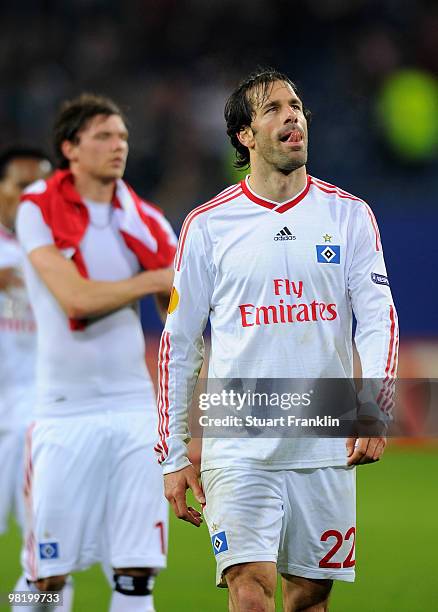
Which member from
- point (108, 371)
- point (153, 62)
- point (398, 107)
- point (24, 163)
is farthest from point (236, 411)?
A: point (153, 62)

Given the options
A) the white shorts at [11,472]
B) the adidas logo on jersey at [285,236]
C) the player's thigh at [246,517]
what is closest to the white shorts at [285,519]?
the player's thigh at [246,517]

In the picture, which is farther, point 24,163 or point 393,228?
point 393,228

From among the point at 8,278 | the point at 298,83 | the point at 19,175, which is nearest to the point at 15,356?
the point at 8,278

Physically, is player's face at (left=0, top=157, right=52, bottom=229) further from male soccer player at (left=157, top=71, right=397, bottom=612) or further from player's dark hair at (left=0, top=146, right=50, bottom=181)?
male soccer player at (left=157, top=71, right=397, bottom=612)

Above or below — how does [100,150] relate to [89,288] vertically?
above

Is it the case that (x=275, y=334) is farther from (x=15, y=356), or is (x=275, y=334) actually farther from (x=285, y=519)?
(x=15, y=356)

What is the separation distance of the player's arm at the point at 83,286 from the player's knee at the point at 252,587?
1486mm

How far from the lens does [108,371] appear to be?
5062 mm

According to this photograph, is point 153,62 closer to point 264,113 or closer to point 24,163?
point 24,163

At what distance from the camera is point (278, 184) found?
12.9 feet

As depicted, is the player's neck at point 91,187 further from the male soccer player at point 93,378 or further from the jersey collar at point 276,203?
the jersey collar at point 276,203

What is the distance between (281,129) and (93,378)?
1620 millimetres

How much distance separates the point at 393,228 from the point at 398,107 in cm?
141

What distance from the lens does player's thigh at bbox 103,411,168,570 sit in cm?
492
